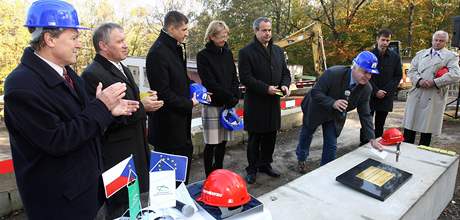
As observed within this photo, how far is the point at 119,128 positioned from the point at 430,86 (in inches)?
176

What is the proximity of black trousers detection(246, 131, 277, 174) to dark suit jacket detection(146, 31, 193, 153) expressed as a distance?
117cm

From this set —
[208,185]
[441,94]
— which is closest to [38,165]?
[208,185]

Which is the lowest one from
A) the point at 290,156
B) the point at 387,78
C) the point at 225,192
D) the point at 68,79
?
the point at 290,156

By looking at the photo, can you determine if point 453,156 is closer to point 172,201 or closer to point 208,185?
point 208,185

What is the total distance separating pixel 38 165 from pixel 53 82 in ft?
1.33

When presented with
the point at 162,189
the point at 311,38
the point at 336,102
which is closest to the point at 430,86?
the point at 336,102

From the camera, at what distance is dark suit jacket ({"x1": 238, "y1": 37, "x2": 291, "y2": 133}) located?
3926 millimetres

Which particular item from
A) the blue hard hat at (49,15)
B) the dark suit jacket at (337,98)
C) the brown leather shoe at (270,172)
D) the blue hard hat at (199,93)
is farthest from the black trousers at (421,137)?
the blue hard hat at (49,15)

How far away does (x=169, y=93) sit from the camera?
2.91 metres

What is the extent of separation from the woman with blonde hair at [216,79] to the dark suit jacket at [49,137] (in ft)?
6.73

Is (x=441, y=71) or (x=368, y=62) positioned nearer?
(x=368, y=62)

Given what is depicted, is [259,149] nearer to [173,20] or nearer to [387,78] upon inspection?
[173,20]

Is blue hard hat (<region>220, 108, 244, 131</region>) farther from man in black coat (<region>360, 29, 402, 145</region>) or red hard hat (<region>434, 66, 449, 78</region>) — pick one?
red hard hat (<region>434, 66, 449, 78</region>)

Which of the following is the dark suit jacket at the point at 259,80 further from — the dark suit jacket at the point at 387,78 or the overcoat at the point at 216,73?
the dark suit jacket at the point at 387,78
